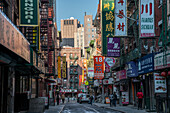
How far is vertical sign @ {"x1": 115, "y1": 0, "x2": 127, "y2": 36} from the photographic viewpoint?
3045 cm

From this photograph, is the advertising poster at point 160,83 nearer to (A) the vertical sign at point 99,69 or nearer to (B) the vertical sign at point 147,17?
(B) the vertical sign at point 147,17

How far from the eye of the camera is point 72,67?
517ft

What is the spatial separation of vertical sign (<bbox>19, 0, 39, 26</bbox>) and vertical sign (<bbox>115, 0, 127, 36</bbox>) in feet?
33.4

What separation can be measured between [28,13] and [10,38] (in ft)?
31.5

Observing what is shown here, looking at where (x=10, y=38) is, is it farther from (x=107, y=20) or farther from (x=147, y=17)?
(x=107, y=20)

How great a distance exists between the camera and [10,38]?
44.6 feet

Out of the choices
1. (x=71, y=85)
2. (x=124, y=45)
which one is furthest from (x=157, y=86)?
(x=71, y=85)

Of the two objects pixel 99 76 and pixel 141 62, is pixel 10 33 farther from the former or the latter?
pixel 99 76

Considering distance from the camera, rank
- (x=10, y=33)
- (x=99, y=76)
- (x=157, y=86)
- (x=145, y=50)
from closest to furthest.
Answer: (x=10, y=33) → (x=157, y=86) → (x=145, y=50) → (x=99, y=76)

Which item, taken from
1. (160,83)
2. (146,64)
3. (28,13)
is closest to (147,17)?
(160,83)

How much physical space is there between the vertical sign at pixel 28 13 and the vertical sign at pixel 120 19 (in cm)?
1017

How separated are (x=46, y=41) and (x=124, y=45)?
1427cm

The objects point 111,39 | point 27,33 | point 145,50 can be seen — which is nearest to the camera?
point 27,33

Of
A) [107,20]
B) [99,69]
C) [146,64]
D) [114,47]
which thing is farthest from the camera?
[99,69]
